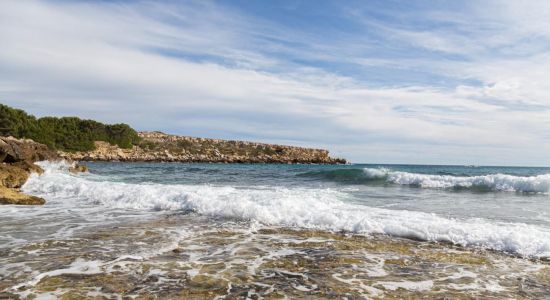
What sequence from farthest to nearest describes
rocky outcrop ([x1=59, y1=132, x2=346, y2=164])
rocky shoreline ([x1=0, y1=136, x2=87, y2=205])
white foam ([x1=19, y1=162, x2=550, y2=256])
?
rocky outcrop ([x1=59, y1=132, x2=346, y2=164]) < rocky shoreline ([x1=0, y1=136, x2=87, y2=205]) < white foam ([x1=19, y1=162, x2=550, y2=256])

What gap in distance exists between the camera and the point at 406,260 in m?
7.54

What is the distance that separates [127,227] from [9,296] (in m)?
5.30

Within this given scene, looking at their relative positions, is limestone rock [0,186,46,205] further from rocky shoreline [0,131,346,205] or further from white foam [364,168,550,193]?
rocky shoreline [0,131,346,205]

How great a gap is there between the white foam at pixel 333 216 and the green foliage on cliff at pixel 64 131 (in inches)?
2246

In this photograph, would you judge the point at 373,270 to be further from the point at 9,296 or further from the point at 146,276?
the point at 9,296

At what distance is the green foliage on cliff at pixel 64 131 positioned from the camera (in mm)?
66250

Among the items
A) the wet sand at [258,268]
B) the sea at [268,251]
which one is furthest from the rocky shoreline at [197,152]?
the wet sand at [258,268]

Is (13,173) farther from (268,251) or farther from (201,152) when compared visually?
(201,152)

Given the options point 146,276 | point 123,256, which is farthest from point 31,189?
point 146,276

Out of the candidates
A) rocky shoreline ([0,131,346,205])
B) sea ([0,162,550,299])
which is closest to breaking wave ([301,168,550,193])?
sea ([0,162,550,299])

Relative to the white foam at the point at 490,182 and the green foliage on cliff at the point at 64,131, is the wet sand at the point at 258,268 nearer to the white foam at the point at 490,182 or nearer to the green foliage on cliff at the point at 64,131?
the white foam at the point at 490,182

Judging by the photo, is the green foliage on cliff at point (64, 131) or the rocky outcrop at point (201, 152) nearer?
the green foliage on cliff at point (64, 131)

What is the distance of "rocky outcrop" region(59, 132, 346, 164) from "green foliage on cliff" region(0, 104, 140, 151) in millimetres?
2100

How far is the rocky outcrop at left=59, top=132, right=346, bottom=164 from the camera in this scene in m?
82.1
